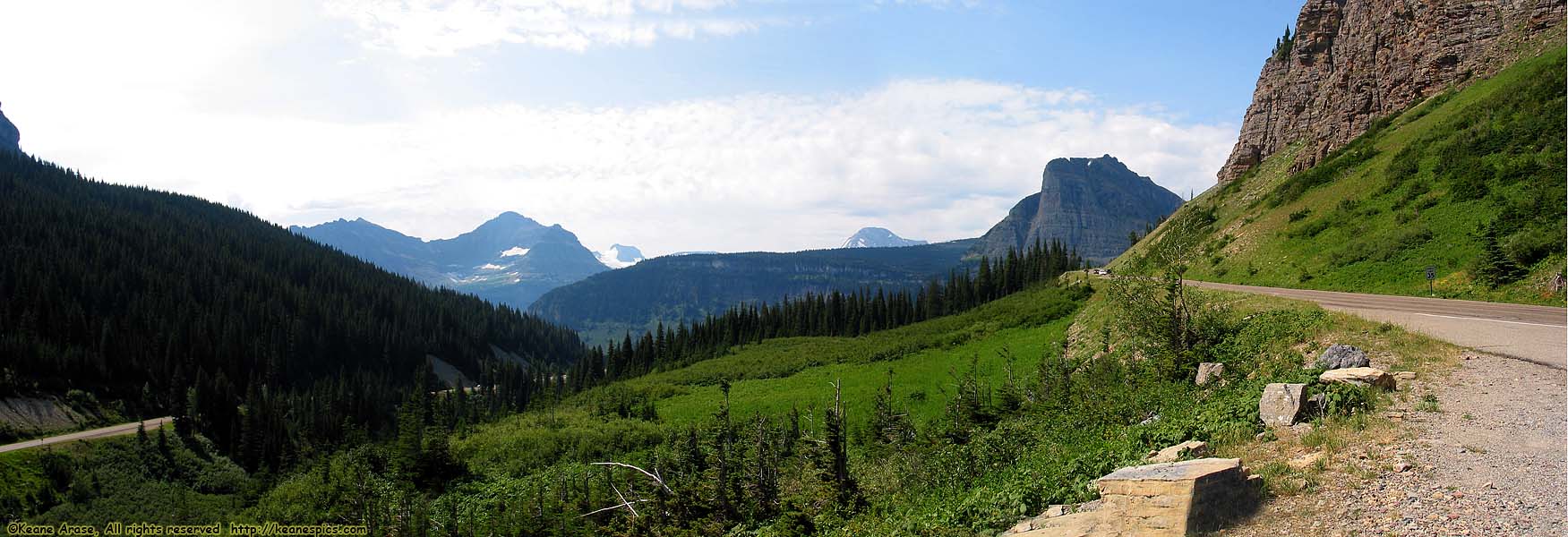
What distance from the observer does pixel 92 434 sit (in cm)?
9006

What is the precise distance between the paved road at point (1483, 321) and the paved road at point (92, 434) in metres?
121

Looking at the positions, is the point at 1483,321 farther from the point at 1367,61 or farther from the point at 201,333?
the point at 201,333

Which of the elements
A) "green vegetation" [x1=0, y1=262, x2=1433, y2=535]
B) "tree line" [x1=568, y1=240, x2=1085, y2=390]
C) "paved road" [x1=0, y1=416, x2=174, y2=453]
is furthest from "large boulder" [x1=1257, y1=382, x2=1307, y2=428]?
"paved road" [x1=0, y1=416, x2=174, y2=453]

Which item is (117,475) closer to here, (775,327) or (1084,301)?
(775,327)

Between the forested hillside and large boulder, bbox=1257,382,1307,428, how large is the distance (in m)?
111

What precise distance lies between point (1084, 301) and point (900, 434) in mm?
32597

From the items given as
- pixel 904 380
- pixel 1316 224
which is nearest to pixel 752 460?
pixel 904 380

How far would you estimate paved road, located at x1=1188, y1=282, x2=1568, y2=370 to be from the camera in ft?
51.7

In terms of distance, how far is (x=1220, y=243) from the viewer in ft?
180

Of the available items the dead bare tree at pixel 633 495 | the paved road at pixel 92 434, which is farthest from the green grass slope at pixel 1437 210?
the paved road at pixel 92 434

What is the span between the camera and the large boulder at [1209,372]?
59.5 ft

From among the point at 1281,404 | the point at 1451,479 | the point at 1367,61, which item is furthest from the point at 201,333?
the point at 1367,61

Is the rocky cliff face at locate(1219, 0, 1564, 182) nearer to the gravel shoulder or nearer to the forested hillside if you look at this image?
Result: the gravel shoulder

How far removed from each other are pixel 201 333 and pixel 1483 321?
173532 mm
